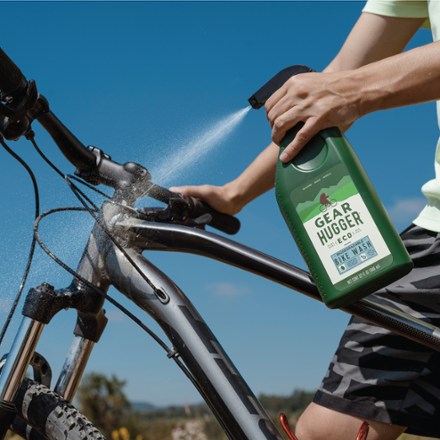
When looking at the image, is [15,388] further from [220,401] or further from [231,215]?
[231,215]

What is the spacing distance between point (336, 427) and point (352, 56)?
0.95 m

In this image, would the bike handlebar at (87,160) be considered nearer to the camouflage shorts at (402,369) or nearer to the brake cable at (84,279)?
the brake cable at (84,279)

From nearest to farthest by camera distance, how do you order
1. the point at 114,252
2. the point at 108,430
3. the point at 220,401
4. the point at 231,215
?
the point at 220,401
the point at 114,252
the point at 231,215
the point at 108,430

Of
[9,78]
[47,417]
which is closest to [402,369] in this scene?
[47,417]

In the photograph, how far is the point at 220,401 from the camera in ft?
4.61

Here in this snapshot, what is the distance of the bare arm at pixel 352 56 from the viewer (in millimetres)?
1943

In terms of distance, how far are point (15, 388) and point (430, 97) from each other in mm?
950

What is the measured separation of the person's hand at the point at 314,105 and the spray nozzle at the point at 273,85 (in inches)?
3.1

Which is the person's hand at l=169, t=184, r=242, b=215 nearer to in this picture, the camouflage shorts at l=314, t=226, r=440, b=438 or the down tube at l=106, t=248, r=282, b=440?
the down tube at l=106, t=248, r=282, b=440

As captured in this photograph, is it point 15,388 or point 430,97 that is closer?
point 430,97

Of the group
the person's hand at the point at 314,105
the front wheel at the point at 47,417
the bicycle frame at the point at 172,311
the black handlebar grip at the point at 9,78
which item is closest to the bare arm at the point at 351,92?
the person's hand at the point at 314,105

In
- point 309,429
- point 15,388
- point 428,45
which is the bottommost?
point 15,388

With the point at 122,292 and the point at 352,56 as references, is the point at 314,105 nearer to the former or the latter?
the point at 122,292

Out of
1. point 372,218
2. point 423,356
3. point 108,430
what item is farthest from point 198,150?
point 108,430
